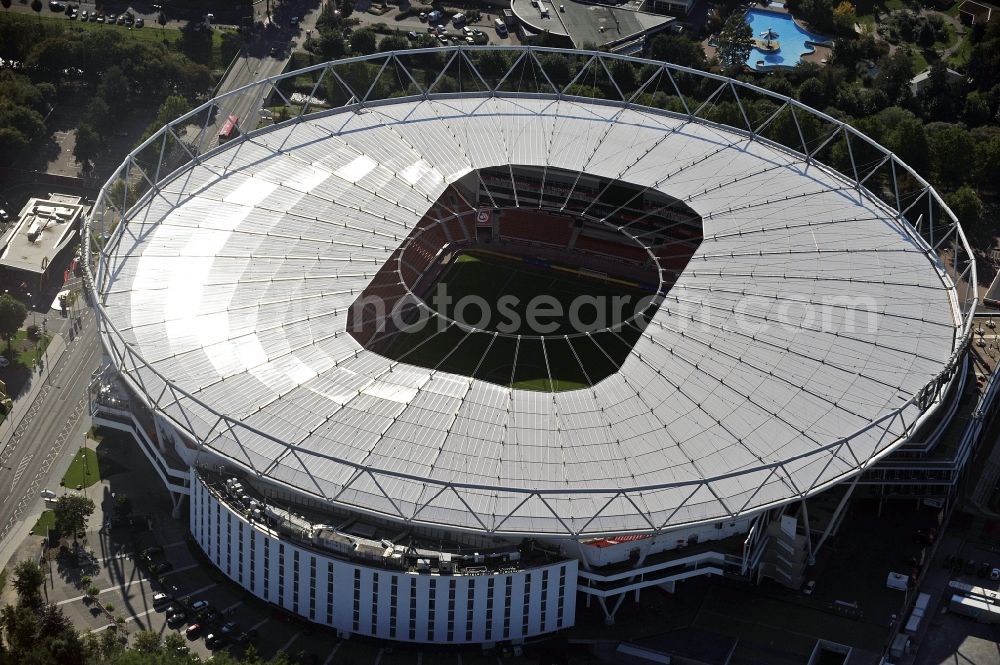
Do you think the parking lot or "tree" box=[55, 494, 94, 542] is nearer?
the parking lot

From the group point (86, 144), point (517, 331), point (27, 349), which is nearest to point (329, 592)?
point (517, 331)

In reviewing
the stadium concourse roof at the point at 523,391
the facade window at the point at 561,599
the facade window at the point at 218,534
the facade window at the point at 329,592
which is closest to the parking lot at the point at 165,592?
the facade window at the point at 218,534

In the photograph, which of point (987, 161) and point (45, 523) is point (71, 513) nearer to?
point (45, 523)

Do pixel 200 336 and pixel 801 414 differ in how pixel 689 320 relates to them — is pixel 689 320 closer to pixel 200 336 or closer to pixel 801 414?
pixel 801 414

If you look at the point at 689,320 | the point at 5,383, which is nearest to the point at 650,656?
the point at 689,320

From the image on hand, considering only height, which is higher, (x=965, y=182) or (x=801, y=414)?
(x=965, y=182)

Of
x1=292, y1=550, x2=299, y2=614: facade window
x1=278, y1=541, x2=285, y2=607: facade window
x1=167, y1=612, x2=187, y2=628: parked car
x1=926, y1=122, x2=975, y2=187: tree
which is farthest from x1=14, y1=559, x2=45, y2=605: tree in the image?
x1=926, y1=122, x2=975, y2=187: tree

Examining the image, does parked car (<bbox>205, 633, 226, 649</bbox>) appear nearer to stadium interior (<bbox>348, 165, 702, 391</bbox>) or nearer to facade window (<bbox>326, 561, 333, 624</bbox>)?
facade window (<bbox>326, 561, 333, 624</bbox>)
